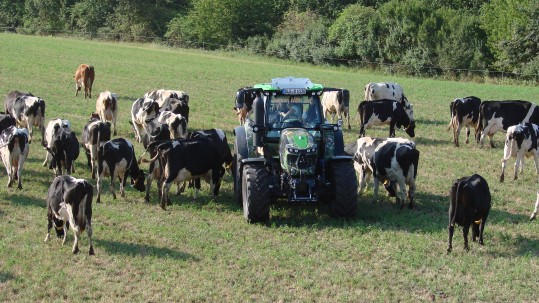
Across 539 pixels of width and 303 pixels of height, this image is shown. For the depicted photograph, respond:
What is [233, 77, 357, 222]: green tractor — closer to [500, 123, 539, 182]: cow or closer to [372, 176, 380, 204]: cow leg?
[372, 176, 380, 204]: cow leg

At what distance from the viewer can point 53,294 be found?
8.99m

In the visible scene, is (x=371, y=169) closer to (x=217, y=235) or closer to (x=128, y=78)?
(x=217, y=235)

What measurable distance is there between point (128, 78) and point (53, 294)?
2710 centimetres

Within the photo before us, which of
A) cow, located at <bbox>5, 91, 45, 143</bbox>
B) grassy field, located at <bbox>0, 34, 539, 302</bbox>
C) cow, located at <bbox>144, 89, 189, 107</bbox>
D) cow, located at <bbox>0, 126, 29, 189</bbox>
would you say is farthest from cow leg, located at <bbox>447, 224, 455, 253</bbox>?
cow, located at <bbox>144, 89, 189, 107</bbox>

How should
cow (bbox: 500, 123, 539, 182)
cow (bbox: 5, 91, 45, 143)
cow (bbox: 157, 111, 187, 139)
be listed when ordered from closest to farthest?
cow (bbox: 500, 123, 539, 182) < cow (bbox: 157, 111, 187, 139) < cow (bbox: 5, 91, 45, 143)

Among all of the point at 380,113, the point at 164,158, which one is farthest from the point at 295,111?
the point at 380,113

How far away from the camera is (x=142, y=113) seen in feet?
60.6

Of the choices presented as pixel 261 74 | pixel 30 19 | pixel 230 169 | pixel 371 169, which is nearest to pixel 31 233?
pixel 230 169

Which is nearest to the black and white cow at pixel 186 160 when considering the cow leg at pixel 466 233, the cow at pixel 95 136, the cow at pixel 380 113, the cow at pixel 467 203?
the cow at pixel 95 136

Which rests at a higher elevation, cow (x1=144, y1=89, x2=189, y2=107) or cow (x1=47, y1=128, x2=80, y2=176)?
cow (x1=144, y1=89, x2=189, y2=107)

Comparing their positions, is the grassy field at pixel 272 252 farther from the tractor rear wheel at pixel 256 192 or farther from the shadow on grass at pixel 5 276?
the tractor rear wheel at pixel 256 192

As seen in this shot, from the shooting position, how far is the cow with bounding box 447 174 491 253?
34.7ft

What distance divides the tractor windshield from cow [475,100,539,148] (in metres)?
8.36

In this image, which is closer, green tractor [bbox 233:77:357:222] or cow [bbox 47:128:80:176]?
green tractor [bbox 233:77:357:222]
